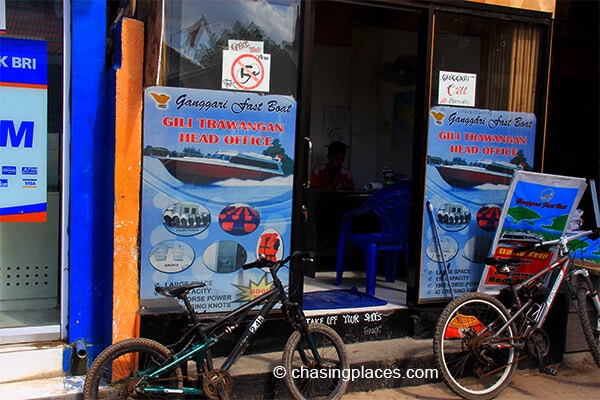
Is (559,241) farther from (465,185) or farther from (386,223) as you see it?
(386,223)

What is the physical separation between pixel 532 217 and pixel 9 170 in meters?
4.32

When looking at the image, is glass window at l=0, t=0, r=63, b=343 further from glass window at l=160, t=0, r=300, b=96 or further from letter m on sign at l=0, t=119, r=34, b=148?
glass window at l=160, t=0, r=300, b=96

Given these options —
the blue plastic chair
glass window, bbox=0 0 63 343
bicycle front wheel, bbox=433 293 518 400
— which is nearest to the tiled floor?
the blue plastic chair

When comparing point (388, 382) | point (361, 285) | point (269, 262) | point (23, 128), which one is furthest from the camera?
point (361, 285)

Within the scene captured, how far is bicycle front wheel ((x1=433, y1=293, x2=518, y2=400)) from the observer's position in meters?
4.36

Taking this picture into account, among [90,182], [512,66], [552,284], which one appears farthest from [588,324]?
[90,182]

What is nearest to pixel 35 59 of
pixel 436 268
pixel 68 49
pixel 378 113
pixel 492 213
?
pixel 68 49

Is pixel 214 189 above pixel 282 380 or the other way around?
above

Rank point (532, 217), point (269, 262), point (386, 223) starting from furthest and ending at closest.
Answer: point (386, 223)
point (532, 217)
point (269, 262)

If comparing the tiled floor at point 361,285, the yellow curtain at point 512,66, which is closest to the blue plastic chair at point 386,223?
the tiled floor at point 361,285

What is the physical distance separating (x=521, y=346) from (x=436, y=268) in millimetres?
1092

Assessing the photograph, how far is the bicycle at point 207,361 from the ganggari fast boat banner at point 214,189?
660mm

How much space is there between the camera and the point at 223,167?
15.0 feet

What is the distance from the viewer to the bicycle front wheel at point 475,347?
4359mm
